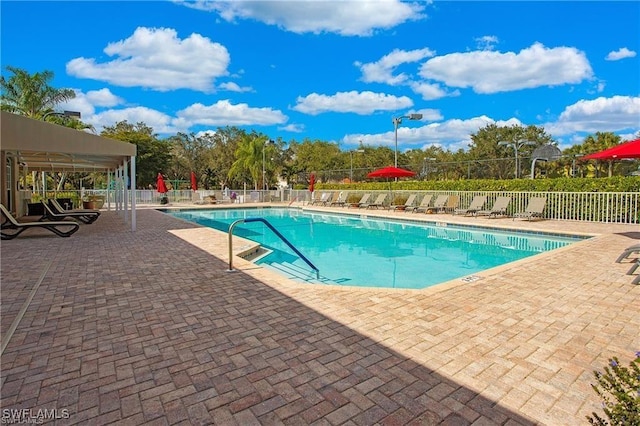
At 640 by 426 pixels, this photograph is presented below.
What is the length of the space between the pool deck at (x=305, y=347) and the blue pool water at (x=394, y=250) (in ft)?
5.55

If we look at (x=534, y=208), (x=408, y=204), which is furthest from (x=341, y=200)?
(x=534, y=208)

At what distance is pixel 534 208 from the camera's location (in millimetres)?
12727

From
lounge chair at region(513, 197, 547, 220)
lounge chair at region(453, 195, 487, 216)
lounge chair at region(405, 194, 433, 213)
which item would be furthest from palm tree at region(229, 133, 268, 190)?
lounge chair at region(513, 197, 547, 220)

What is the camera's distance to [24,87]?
20.9 meters

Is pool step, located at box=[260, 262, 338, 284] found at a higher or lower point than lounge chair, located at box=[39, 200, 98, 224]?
lower

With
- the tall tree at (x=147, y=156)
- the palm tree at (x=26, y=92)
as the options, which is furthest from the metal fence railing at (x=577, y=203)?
the tall tree at (x=147, y=156)

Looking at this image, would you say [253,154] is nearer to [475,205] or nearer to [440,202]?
[440,202]

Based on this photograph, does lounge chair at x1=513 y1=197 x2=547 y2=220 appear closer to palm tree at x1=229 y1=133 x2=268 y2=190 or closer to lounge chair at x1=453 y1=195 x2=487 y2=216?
lounge chair at x1=453 y1=195 x2=487 y2=216

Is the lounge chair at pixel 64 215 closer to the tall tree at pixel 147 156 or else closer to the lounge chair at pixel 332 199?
the lounge chair at pixel 332 199

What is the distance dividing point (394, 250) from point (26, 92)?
74.8 feet

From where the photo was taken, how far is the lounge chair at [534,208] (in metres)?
12.6

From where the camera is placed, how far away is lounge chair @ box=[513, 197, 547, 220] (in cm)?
1263

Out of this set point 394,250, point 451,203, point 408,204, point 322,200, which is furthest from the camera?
point 322,200

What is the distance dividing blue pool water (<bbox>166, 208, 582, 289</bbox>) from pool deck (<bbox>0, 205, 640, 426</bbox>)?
5.55 ft
